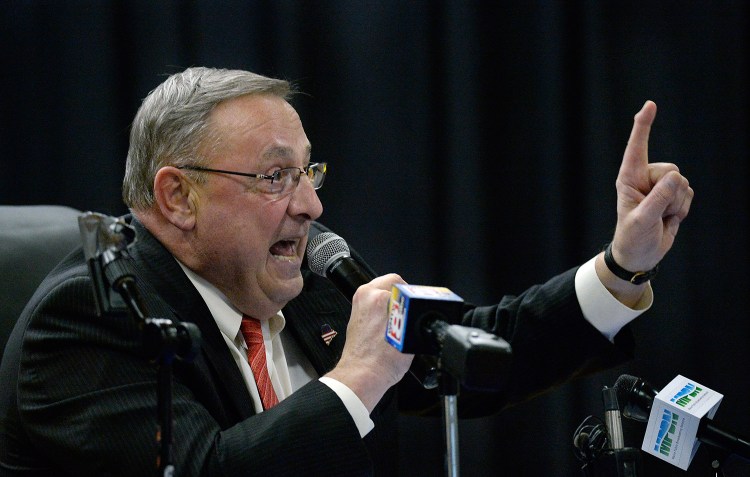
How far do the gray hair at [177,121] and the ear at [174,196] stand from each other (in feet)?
0.09

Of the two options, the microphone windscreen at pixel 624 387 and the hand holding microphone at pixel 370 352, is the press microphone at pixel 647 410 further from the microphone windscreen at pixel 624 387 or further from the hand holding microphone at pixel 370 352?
the hand holding microphone at pixel 370 352

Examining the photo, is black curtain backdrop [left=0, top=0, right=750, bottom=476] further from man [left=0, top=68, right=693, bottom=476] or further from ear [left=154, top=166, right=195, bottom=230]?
ear [left=154, top=166, right=195, bottom=230]

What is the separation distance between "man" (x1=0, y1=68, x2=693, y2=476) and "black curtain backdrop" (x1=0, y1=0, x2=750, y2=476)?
882 millimetres

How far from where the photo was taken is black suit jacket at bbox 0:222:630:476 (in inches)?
58.2

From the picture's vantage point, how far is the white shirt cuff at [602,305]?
1.69 metres

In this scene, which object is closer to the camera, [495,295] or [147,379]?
[147,379]

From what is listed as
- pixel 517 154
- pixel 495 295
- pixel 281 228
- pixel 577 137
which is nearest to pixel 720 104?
pixel 577 137

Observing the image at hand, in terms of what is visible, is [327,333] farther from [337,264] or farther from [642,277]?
[642,277]

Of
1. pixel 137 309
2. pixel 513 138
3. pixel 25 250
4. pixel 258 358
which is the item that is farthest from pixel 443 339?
pixel 513 138

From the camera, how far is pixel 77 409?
5.04ft

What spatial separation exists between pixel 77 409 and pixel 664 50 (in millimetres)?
2242

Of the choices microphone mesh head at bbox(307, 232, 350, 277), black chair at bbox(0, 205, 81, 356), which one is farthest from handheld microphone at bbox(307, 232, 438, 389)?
black chair at bbox(0, 205, 81, 356)

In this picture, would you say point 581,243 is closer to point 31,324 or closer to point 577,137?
point 577,137

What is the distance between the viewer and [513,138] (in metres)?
2.95
